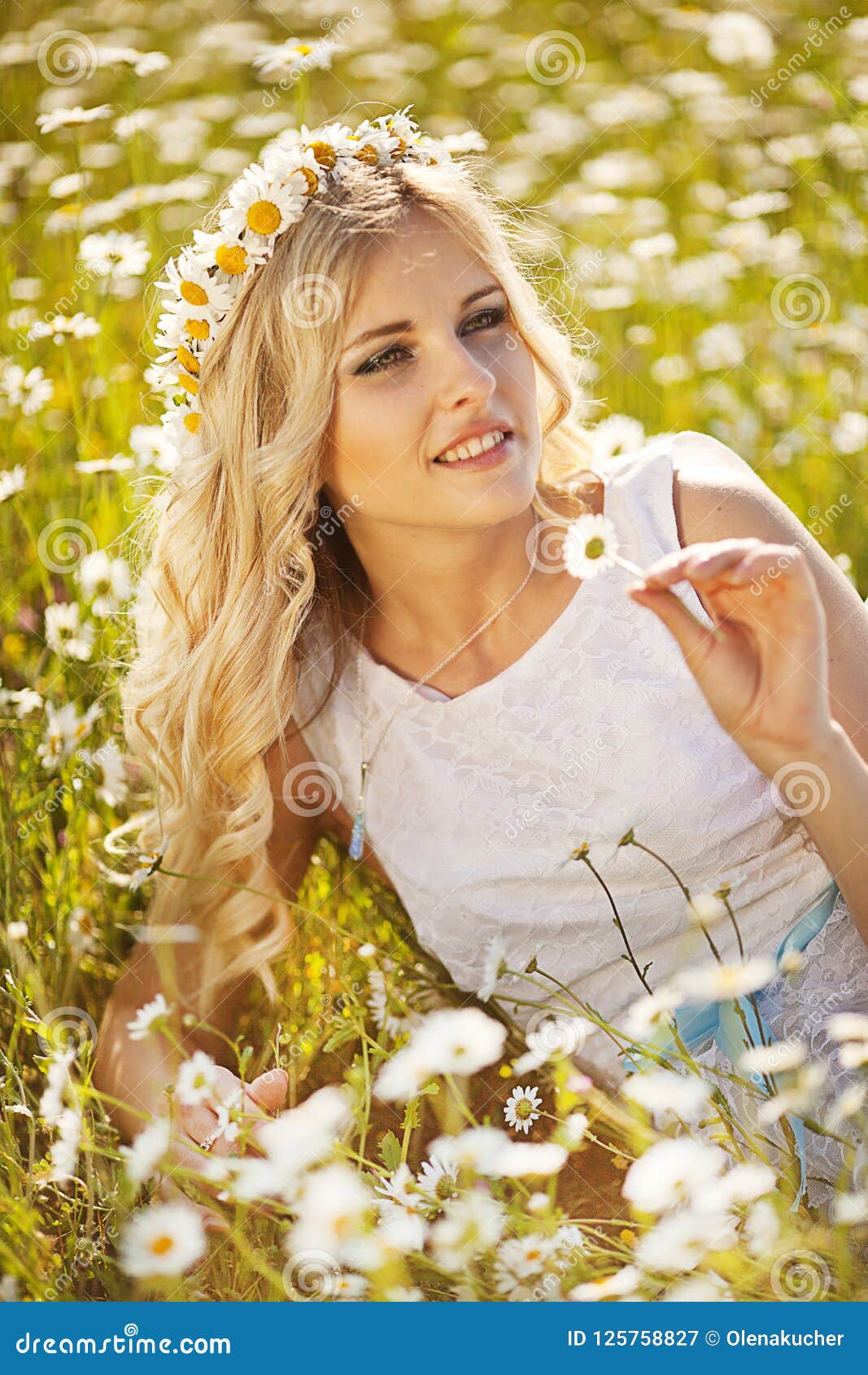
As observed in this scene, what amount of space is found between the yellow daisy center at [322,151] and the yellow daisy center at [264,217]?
88 mm

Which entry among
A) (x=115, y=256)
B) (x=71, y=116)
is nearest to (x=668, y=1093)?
(x=115, y=256)

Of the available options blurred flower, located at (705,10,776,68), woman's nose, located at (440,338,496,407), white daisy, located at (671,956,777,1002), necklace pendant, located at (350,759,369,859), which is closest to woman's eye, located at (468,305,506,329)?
woman's nose, located at (440,338,496,407)

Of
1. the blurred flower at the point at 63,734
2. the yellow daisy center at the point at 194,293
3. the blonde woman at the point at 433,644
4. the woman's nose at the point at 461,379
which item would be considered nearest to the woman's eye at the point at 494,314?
the blonde woman at the point at 433,644

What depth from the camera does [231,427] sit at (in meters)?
1.76

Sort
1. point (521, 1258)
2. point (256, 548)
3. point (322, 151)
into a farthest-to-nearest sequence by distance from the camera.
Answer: point (256, 548) < point (322, 151) < point (521, 1258)

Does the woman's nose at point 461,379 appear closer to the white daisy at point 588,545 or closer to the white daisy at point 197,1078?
the white daisy at point 588,545

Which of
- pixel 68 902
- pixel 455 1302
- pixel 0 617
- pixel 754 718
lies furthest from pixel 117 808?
pixel 754 718

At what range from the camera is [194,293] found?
172 cm

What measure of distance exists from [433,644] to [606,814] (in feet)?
1.11

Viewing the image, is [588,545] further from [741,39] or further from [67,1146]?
[741,39]

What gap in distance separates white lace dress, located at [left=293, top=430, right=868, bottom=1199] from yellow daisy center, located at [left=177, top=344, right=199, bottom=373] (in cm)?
47

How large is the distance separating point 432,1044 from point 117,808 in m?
1.07

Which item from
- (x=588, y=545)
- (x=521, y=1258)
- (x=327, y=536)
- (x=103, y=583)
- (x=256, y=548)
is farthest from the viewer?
(x=103, y=583)

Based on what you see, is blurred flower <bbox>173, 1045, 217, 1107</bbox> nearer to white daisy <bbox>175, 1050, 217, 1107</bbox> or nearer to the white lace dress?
white daisy <bbox>175, 1050, 217, 1107</bbox>
